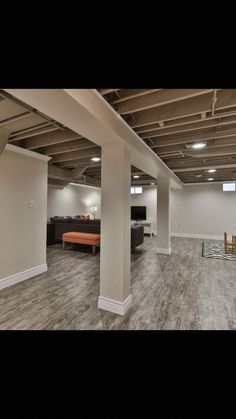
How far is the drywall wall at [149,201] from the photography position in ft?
29.3

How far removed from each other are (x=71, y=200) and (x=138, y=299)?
6228 mm

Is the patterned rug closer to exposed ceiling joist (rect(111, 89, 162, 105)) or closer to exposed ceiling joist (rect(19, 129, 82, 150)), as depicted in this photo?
exposed ceiling joist (rect(19, 129, 82, 150))

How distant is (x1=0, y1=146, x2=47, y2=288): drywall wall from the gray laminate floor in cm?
33

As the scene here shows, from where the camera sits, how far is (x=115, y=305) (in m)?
2.39

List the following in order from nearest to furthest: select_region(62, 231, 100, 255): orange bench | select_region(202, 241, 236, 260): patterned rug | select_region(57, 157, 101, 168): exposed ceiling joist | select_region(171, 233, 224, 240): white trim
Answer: select_region(57, 157, 101, 168): exposed ceiling joist → select_region(202, 241, 236, 260): patterned rug → select_region(62, 231, 100, 255): orange bench → select_region(171, 233, 224, 240): white trim

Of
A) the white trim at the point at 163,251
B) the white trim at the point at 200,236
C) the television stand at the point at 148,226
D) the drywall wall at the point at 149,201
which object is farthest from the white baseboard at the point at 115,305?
the drywall wall at the point at 149,201

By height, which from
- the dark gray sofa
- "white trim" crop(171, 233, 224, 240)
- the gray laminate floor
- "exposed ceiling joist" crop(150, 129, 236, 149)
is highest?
"exposed ceiling joist" crop(150, 129, 236, 149)

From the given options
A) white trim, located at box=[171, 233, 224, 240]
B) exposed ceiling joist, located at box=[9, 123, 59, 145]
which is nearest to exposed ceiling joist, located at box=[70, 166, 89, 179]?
exposed ceiling joist, located at box=[9, 123, 59, 145]

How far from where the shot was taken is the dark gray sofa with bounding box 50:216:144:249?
548 centimetres

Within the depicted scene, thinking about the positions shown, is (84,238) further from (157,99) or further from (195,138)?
(157,99)
